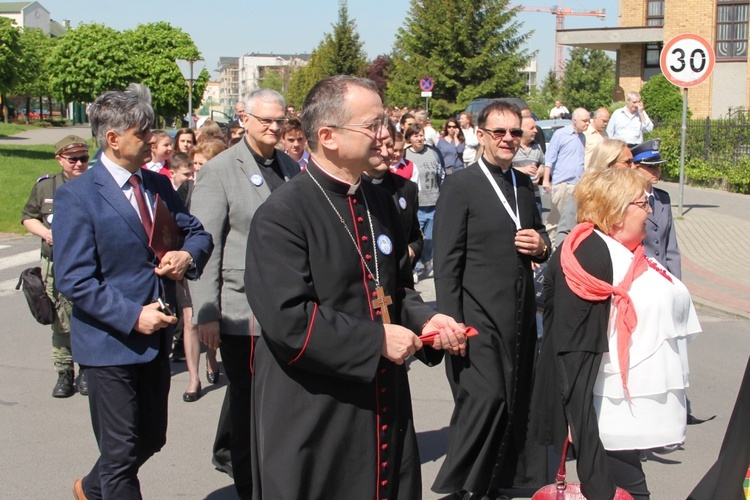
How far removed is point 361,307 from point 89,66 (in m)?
30.2

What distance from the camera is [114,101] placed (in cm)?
383

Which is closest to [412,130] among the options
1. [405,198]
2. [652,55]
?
[405,198]

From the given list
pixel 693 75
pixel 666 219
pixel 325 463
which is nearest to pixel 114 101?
pixel 325 463

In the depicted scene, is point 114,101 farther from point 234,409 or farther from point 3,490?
point 3,490

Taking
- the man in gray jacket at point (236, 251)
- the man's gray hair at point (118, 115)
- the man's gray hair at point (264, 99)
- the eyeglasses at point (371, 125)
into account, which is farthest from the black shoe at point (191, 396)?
the eyeglasses at point (371, 125)

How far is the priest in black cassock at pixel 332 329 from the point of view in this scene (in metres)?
2.82

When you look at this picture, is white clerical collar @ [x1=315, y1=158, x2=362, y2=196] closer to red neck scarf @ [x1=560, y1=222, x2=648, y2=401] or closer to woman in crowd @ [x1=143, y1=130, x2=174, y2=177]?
red neck scarf @ [x1=560, y1=222, x2=648, y2=401]

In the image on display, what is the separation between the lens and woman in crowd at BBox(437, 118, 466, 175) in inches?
650

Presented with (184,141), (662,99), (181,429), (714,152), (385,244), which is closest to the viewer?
(385,244)

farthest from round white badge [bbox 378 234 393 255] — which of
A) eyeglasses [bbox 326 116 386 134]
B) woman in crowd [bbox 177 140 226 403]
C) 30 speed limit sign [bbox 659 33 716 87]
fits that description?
30 speed limit sign [bbox 659 33 716 87]

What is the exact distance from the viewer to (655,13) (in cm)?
4144

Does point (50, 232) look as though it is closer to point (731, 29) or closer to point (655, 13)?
point (731, 29)

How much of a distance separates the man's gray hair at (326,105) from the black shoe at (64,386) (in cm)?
451

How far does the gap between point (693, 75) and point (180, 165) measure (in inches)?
331
